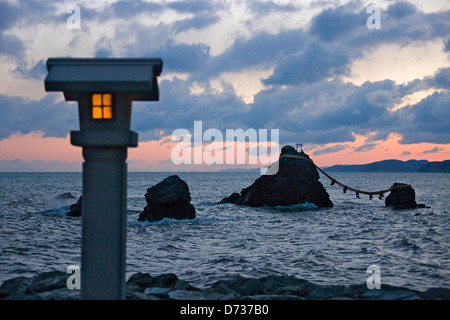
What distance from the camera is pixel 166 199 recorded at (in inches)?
1105

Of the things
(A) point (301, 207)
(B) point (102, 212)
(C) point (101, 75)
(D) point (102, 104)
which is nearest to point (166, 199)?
(A) point (301, 207)

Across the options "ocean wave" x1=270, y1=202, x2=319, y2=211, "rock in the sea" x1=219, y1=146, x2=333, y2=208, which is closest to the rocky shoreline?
"rock in the sea" x1=219, y1=146, x2=333, y2=208

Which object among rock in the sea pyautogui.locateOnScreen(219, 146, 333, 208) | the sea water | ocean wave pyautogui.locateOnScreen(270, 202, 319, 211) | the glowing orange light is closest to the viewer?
the glowing orange light

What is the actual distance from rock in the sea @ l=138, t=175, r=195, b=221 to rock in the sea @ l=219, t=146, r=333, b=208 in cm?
1125

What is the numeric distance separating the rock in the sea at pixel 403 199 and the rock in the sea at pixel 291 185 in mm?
7269

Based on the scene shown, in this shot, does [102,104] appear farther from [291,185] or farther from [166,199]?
[291,185]

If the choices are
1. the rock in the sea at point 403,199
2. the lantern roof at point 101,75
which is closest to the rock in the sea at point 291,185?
the rock in the sea at point 403,199

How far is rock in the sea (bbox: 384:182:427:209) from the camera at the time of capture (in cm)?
3894

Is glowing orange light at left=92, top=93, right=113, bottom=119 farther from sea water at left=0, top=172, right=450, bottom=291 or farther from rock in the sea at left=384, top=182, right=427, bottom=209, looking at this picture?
rock in the sea at left=384, top=182, right=427, bottom=209

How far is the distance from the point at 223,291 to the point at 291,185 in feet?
92.4

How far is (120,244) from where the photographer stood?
6.33 metres
